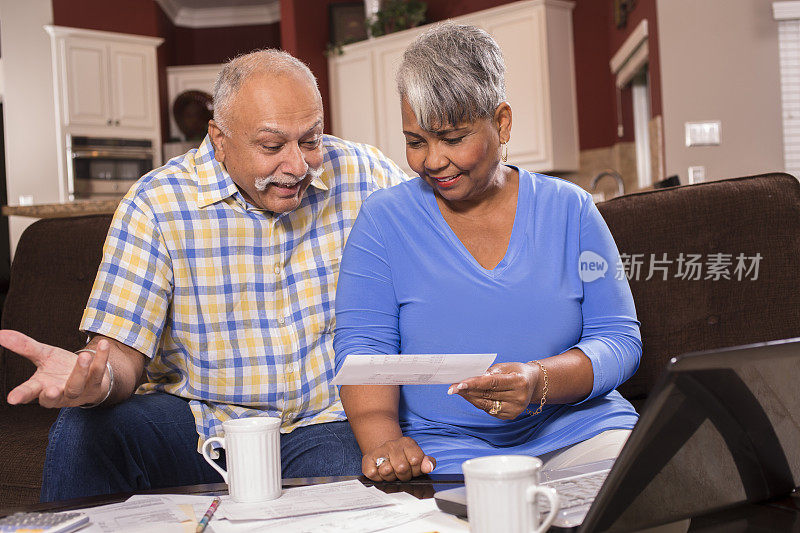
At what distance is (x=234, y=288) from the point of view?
1.72 m

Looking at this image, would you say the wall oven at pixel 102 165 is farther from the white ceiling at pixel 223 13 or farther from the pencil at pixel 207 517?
the pencil at pixel 207 517

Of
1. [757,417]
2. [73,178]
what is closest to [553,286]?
[757,417]

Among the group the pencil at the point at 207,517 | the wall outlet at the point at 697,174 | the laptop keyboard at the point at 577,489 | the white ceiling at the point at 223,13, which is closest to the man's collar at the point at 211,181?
the pencil at the point at 207,517

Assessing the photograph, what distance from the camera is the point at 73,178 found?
7473 millimetres

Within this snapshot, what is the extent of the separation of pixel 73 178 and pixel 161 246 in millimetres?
6382

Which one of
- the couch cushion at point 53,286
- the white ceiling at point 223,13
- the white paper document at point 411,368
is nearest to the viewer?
the white paper document at point 411,368

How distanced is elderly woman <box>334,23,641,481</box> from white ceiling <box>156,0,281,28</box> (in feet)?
25.6

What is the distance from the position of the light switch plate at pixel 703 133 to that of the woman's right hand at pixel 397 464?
3.71 m

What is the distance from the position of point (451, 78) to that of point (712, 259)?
3.04 ft

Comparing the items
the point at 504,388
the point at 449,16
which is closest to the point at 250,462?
the point at 504,388

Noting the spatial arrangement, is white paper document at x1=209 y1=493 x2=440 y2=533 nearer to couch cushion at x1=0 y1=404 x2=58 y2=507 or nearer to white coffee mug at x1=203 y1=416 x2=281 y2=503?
white coffee mug at x1=203 y1=416 x2=281 y2=503

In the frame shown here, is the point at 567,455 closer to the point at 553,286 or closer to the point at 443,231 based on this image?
the point at 553,286

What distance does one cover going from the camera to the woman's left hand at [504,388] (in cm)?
113

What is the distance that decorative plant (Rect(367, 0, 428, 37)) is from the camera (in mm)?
6477
